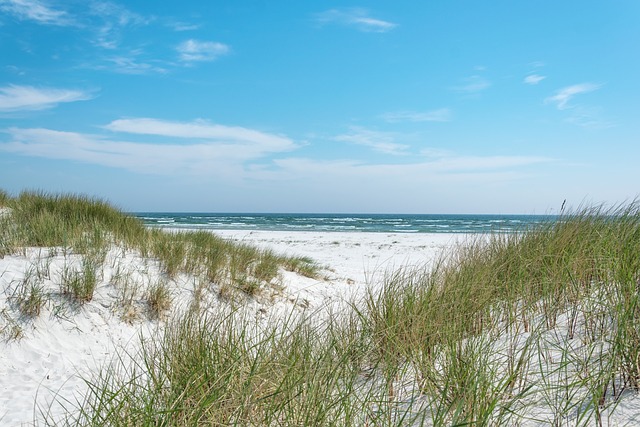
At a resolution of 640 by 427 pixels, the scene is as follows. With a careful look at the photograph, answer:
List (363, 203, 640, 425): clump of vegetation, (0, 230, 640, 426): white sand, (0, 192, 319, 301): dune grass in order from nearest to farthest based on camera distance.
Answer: (363, 203, 640, 425): clump of vegetation < (0, 230, 640, 426): white sand < (0, 192, 319, 301): dune grass

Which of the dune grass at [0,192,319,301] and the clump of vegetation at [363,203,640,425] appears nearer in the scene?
the clump of vegetation at [363,203,640,425]

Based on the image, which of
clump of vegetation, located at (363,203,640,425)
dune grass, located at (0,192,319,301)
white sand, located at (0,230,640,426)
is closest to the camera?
clump of vegetation, located at (363,203,640,425)

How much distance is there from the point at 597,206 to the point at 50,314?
6365 mm

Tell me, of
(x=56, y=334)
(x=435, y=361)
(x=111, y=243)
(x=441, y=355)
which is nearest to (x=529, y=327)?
(x=435, y=361)

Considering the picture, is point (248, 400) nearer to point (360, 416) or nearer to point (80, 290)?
point (360, 416)

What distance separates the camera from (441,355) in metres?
2.50

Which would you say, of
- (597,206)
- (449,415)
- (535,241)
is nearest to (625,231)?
(535,241)

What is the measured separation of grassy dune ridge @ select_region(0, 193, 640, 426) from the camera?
2.09m

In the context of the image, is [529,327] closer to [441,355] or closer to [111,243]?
[441,355]

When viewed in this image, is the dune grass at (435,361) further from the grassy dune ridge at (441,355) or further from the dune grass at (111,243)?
the dune grass at (111,243)

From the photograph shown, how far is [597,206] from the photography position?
18.1 ft

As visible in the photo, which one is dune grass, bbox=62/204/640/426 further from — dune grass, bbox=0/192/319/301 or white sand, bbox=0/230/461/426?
dune grass, bbox=0/192/319/301

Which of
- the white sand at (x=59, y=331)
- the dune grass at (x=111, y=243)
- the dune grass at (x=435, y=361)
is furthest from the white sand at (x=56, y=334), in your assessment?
the dune grass at (x=435, y=361)

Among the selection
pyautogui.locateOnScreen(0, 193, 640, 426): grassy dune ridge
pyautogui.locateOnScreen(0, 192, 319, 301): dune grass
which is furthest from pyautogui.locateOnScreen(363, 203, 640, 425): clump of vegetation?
pyautogui.locateOnScreen(0, 192, 319, 301): dune grass
